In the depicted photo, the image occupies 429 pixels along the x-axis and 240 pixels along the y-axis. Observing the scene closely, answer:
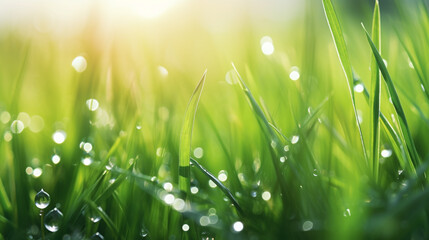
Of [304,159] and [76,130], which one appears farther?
[76,130]

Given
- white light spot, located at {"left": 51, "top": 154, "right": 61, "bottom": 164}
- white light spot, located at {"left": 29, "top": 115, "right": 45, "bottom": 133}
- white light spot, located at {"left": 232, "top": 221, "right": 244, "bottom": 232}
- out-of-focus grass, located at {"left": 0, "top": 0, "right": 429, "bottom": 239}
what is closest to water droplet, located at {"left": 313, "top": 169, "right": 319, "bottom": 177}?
out-of-focus grass, located at {"left": 0, "top": 0, "right": 429, "bottom": 239}

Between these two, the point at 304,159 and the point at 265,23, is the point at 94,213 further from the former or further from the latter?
the point at 265,23

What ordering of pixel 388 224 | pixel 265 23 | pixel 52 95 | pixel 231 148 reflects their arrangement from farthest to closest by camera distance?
pixel 265 23 → pixel 52 95 → pixel 231 148 → pixel 388 224

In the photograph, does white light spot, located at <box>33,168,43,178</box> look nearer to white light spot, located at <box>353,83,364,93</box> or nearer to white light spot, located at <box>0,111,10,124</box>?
white light spot, located at <box>0,111,10,124</box>

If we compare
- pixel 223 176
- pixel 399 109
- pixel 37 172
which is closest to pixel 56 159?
pixel 37 172

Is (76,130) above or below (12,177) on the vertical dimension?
above

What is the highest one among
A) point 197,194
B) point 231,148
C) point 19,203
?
point 231,148

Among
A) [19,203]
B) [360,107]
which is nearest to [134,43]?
[360,107]
